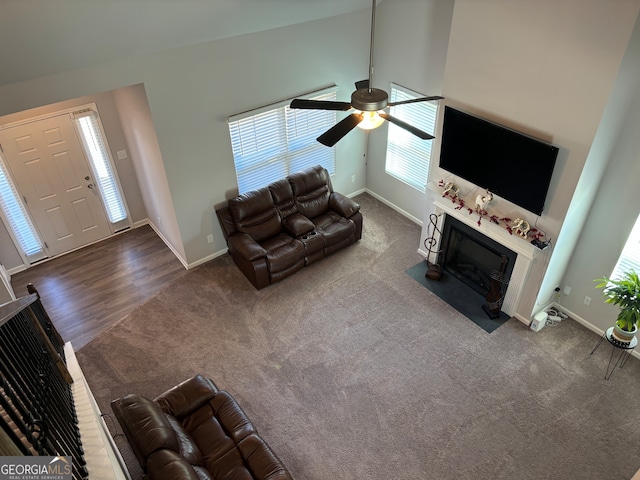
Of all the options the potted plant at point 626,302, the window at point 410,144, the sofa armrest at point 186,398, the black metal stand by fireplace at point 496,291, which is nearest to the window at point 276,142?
the window at point 410,144

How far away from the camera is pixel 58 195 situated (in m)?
6.93

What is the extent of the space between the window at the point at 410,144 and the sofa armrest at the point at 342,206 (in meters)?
1.08

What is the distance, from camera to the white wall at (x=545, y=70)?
4156mm

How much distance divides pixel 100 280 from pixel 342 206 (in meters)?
3.64

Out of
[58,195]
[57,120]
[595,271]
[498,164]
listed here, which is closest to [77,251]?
[58,195]

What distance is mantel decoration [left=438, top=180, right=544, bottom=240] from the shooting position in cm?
539

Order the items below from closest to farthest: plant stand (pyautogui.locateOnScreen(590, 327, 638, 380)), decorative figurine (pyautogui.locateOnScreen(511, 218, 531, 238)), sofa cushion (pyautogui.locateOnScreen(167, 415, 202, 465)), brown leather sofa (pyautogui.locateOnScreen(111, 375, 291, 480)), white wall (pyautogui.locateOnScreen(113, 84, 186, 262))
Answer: brown leather sofa (pyautogui.locateOnScreen(111, 375, 291, 480))
sofa cushion (pyautogui.locateOnScreen(167, 415, 202, 465))
plant stand (pyautogui.locateOnScreen(590, 327, 638, 380))
decorative figurine (pyautogui.locateOnScreen(511, 218, 531, 238))
white wall (pyautogui.locateOnScreen(113, 84, 186, 262))

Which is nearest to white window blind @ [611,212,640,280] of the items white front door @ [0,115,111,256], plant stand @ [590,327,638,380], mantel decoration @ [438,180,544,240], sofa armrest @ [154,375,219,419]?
plant stand @ [590,327,638,380]

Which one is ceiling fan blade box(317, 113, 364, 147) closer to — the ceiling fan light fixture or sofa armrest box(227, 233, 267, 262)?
the ceiling fan light fixture

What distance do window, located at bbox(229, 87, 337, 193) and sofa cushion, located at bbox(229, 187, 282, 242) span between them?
1.25 feet

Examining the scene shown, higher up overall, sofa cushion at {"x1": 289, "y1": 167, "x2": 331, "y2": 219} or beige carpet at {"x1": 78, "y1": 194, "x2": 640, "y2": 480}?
sofa cushion at {"x1": 289, "y1": 167, "x2": 331, "y2": 219}

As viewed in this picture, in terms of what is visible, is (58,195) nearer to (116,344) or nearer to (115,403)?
(116,344)

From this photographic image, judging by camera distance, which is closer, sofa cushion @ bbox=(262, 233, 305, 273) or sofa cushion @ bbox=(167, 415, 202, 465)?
sofa cushion @ bbox=(167, 415, 202, 465)

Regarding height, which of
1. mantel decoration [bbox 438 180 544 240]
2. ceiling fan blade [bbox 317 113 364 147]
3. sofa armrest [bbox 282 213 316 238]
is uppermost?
ceiling fan blade [bbox 317 113 364 147]
